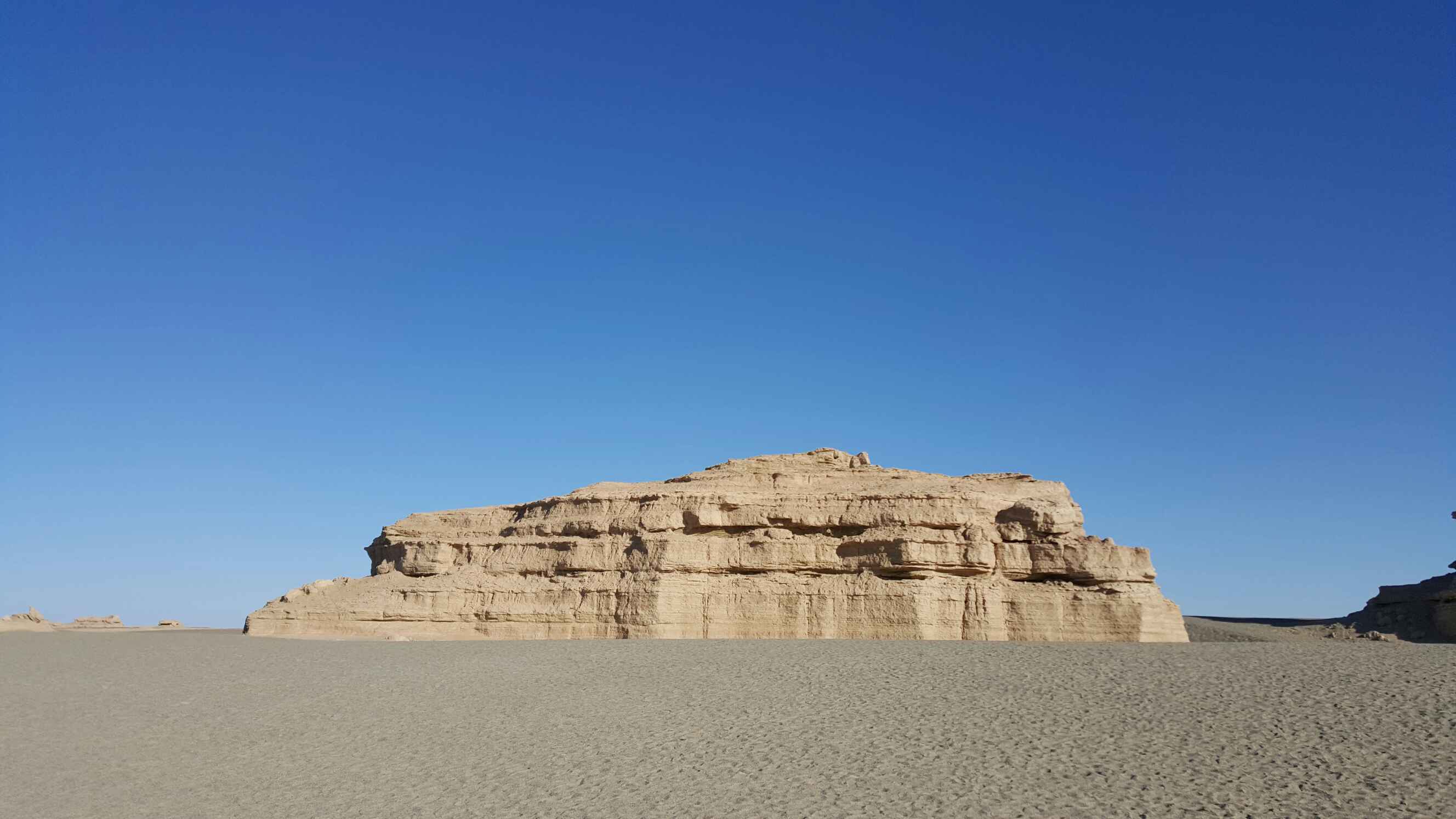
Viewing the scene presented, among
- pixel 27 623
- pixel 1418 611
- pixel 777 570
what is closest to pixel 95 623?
pixel 27 623

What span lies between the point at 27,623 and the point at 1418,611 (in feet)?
220

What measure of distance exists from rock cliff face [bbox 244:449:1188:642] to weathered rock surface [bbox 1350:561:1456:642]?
76.0 feet

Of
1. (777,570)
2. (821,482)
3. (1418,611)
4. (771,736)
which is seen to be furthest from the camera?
(1418,611)

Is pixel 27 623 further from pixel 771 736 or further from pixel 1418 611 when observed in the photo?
pixel 1418 611

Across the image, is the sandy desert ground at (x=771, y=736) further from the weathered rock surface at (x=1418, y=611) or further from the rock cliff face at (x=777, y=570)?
the weathered rock surface at (x=1418, y=611)

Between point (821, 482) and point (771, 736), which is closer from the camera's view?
point (771, 736)

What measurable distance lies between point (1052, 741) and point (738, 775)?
16.2 ft

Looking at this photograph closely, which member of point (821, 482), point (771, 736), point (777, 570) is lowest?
point (771, 736)

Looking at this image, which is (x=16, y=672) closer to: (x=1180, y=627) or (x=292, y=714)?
(x=292, y=714)

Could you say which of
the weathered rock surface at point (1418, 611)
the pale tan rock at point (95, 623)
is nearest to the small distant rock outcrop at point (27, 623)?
the pale tan rock at point (95, 623)

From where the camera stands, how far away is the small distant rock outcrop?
1684 inches

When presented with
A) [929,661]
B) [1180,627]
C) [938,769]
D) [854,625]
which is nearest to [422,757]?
[938,769]

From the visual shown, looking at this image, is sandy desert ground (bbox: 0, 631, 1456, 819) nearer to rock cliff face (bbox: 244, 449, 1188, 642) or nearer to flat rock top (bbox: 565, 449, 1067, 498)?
rock cliff face (bbox: 244, 449, 1188, 642)

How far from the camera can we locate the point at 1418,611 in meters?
43.7
